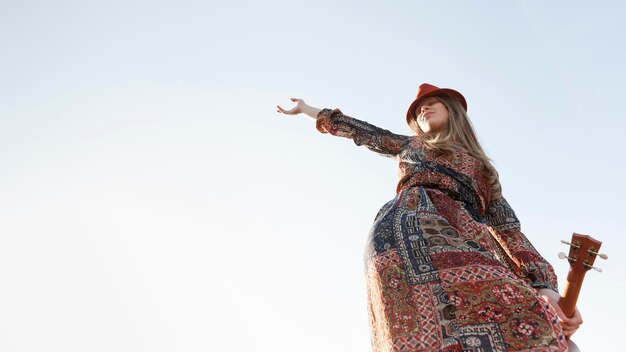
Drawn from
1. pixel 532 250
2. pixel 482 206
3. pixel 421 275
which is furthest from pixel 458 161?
pixel 421 275

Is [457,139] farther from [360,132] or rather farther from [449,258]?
[449,258]

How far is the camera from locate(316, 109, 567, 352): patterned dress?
121 inches

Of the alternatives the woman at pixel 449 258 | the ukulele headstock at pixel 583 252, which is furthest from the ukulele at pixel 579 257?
the woman at pixel 449 258

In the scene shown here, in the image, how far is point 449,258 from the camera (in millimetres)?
3426

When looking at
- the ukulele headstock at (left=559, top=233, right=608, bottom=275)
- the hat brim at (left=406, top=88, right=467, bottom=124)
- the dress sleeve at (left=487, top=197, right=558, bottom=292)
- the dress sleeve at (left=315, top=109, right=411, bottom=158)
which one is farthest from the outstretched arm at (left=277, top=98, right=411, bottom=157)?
the ukulele headstock at (left=559, top=233, right=608, bottom=275)

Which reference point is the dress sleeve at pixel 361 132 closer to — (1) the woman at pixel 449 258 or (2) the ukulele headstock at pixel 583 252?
(1) the woman at pixel 449 258

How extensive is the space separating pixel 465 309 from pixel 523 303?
0.29 metres

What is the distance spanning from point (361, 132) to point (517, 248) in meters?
1.49

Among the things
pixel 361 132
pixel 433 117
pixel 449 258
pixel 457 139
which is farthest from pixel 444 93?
pixel 449 258

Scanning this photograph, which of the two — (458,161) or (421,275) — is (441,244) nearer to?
(421,275)

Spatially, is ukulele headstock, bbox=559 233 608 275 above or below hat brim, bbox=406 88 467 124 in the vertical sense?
below

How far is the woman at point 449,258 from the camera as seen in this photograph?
3.08 meters

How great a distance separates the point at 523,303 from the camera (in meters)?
3.12

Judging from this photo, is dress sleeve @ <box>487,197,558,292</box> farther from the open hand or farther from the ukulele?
the open hand
